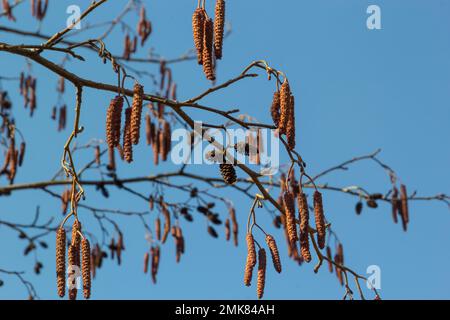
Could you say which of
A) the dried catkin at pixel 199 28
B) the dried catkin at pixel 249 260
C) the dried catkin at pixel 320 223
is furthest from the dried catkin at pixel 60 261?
the dried catkin at pixel 320 223

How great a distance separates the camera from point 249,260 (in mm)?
2484

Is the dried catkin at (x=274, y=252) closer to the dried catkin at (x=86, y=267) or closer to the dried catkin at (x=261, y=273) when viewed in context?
the dried catkin at (x=261, y=273)

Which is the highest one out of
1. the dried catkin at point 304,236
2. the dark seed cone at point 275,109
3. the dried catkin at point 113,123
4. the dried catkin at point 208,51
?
the dried catkin at point 208,51

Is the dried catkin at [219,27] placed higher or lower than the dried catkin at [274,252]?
higher

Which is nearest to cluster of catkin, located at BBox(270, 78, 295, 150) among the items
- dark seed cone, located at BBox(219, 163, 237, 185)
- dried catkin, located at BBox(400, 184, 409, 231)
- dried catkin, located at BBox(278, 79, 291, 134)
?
dried catkin, located at BBox(278, 79, 291, 134)

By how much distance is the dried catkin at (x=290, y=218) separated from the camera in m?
2.34

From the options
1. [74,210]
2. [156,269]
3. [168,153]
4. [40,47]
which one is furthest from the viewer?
[156,269]

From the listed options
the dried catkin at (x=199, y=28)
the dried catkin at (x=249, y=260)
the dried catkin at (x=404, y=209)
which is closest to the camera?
the dried catkin at (x=199, y=28)

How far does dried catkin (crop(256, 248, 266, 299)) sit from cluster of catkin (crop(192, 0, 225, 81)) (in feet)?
2.25

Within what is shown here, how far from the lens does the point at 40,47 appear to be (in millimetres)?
2457

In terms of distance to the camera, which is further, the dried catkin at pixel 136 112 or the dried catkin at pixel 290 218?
the dried catkin at pixel 290 218
